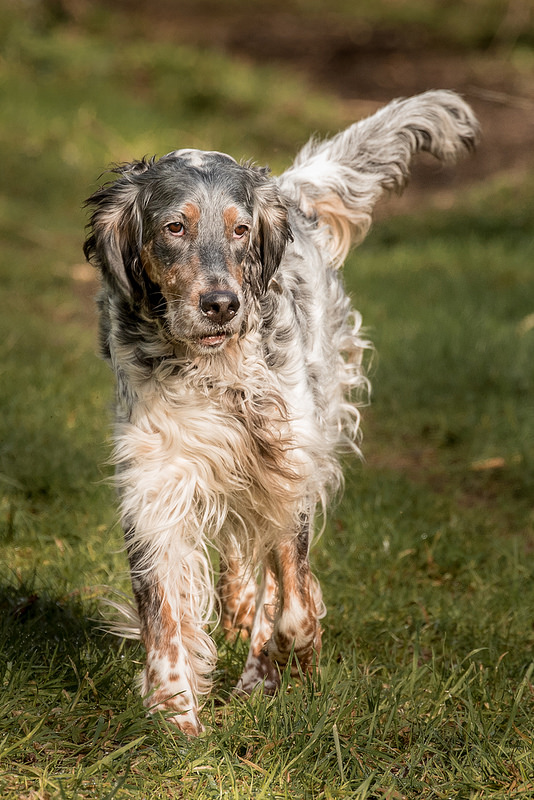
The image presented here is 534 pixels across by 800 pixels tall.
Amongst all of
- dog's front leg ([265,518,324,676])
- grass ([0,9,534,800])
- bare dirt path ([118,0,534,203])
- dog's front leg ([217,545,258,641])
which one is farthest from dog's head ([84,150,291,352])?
bare dirt path ([118,0,534,203])

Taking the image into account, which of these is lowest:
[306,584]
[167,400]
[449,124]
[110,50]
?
[306,584]

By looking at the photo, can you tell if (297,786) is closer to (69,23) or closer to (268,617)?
(268,617)

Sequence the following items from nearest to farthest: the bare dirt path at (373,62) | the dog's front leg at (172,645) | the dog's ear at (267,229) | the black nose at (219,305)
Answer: the black nose at (219,305)
the dog's front leg at (172,645)
the dog's ear at (267,229)
the bare dirt path at (373,62)

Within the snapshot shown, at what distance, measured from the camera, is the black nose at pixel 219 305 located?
288 cm

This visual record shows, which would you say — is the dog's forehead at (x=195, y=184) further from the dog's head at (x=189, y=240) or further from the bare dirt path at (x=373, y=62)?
the bare dirt path at (x=373, y=62)

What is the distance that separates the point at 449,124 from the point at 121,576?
2420 millimetres

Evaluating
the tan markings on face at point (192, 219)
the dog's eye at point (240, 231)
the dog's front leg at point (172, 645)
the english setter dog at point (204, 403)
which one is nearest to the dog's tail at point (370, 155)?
the english setter dog at point (204, 403)

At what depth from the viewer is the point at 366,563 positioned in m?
4.31

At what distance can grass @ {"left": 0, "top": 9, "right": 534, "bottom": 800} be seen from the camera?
276 cm

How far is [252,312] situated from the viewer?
3150mm

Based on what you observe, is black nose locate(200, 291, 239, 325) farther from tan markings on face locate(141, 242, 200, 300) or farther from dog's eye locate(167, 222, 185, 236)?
dog's eye locate(167, 222, 185, 236)

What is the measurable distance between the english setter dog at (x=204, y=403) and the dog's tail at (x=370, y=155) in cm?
92

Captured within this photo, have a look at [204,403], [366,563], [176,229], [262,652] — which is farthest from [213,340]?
[366,563]

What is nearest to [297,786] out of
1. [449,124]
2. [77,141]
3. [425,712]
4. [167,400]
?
[425,712]
